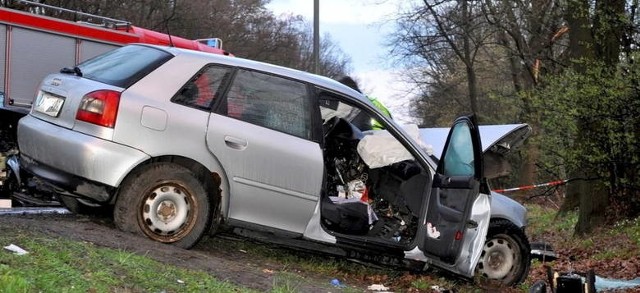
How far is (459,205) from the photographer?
591cm

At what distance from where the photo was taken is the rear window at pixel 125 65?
5.55 metres

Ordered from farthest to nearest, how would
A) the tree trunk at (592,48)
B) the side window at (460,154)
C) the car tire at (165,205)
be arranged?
the tree trunk at (592,48) → the side window at (460,154) → the car tire at (165,205)

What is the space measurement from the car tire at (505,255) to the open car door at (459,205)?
27.0 inches

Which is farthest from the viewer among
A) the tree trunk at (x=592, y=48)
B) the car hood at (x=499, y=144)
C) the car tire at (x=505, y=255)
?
the tree trunk at (x=592, y=48)

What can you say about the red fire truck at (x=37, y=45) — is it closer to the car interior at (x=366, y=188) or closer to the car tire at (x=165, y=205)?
the car interior at (x=366, y=188)

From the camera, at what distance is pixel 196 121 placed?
5.50 meters

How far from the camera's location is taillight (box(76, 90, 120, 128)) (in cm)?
529

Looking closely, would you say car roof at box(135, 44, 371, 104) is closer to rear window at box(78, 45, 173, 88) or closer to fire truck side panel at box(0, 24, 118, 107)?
rear window at box(78, 45, 173, 88)

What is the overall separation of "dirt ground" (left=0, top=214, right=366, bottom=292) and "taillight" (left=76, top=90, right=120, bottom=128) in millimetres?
845

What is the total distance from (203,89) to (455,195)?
2298 millimetres

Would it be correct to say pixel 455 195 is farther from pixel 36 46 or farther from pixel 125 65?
pixel 36 46

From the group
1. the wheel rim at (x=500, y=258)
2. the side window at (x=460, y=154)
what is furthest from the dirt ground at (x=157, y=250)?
the wheel rim at (x=500, y=258)

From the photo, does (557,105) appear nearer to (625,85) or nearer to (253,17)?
(625,85)

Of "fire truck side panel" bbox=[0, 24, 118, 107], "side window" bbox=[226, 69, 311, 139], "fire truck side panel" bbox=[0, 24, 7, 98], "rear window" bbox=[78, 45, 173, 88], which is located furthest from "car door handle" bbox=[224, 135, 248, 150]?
"fire truck side panel" bbox=[0, 24, 7, 98]
